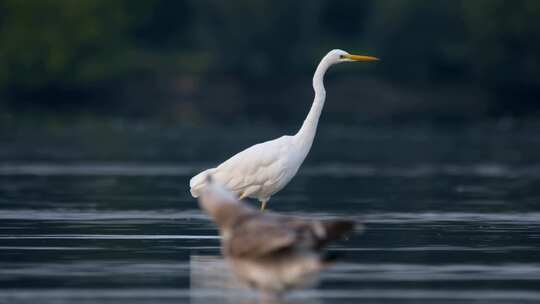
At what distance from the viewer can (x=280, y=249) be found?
1113 centimetres

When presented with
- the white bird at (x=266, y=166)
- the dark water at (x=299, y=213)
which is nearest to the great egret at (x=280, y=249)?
the dark water at (x=299, y=213)

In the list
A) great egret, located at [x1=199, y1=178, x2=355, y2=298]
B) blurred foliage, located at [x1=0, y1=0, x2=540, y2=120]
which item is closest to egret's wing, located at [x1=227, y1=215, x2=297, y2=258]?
great egret, located at [x1=199, y1=178, x2=355, y2=298]

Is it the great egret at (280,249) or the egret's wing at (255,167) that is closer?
the great egret at (280,249)

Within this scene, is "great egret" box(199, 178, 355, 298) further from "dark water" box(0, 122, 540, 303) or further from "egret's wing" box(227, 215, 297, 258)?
"dark water" box(0, 122, 540, 303)

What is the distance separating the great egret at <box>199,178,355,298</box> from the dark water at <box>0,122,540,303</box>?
0.56m

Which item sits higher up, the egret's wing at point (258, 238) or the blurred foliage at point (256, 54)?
→ the blurred foliage at point (256, 54)

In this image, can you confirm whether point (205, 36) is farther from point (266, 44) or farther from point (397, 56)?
point (397, 56)

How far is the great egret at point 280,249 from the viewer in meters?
11.2

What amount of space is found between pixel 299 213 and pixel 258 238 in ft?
29.0

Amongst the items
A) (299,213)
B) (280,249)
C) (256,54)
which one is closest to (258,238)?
(280,249)

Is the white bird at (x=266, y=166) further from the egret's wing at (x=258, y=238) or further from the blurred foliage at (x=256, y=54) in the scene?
the blurred foliage at (x=256, y=54)

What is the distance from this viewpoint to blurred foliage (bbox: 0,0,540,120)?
84.2 metres

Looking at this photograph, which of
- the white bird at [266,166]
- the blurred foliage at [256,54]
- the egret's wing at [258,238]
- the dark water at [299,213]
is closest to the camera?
the egret's wing at [258,238]

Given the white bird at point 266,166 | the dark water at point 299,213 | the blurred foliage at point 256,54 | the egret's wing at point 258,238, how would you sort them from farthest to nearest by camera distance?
the blurred foliage at point 256,54 → the white bird at point 266,166 → the dark water at point 299,213 → the egret's wing at point 258,238
